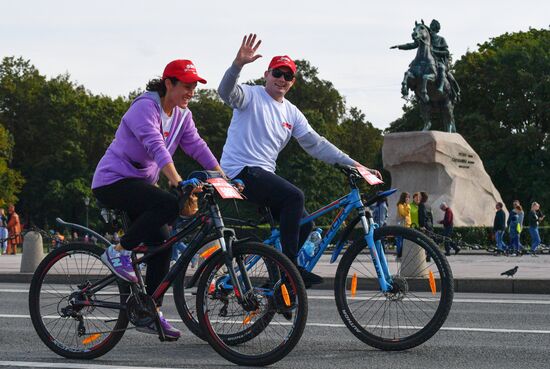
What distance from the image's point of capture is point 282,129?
7.41 m

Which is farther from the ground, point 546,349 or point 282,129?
point 282,129

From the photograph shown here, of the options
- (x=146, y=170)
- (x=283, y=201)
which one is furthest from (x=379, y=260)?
(x=146, y=170)

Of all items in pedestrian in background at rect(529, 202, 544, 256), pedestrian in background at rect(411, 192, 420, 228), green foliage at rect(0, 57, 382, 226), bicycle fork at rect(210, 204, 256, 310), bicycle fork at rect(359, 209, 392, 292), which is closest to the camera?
bicycle fork at rect(210, 204, 256, 310)

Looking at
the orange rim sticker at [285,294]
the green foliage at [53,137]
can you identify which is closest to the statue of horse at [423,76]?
the orange rim sticker at [285,294]

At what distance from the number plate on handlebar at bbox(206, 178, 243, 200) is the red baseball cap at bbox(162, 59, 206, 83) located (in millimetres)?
619

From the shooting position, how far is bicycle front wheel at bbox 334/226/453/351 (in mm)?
6504

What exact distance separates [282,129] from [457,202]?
25350mm

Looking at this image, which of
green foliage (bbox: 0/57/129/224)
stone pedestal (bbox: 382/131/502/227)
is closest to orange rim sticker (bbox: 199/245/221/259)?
stone pedestal (bbox: 382/131/502/227)

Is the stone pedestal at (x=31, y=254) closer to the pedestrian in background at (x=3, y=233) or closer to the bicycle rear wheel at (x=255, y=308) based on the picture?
the bicycle rear wheel at (x=255, y=308)

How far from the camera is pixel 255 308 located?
619 cm

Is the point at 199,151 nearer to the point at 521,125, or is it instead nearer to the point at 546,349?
the point at 546,349

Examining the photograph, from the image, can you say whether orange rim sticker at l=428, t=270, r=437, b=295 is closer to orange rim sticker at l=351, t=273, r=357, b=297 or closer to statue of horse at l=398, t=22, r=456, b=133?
orange rim sticker at l=351, t=273, r=357, b=297

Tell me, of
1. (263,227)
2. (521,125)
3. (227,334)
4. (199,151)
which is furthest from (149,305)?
(521,125)

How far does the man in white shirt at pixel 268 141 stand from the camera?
6.98m
